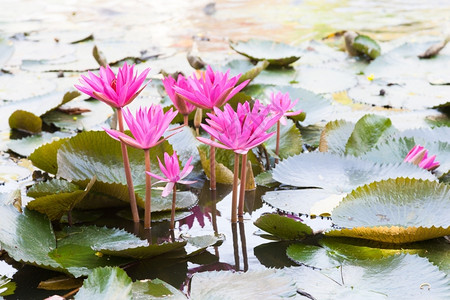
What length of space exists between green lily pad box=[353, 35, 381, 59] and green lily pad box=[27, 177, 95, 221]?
2039 millimetres

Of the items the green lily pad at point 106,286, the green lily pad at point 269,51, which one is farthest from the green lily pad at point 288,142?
the green lily pad at point 269,51

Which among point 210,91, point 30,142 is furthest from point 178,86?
point 30,142

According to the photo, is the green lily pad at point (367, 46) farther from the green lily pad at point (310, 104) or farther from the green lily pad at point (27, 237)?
the green lily pad at point (27, 237)

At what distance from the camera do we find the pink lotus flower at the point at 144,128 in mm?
1145

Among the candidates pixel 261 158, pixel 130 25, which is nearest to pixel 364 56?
pixel 261 158

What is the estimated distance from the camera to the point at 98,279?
3.26ft

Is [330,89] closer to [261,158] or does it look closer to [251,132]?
[261,158]

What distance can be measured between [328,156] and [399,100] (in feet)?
2.95

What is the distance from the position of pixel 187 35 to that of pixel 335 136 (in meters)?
2.32

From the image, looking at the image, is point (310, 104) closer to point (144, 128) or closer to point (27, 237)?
point (144, 128)

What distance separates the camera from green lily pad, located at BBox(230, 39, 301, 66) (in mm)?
2717

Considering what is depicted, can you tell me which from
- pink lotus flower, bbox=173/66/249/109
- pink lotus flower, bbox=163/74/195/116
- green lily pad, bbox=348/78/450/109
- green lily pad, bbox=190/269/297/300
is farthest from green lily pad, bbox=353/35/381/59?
green lily pad, bbox=190/269/297/300

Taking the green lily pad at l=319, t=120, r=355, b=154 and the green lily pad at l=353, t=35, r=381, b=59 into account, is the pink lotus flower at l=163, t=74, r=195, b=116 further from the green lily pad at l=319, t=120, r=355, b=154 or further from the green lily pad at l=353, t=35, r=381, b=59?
the green lily pad at l=353, t=35, r=381, b=59

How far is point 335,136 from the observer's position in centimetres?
172
